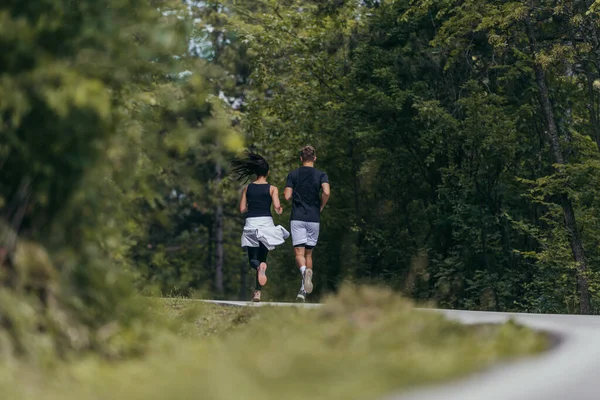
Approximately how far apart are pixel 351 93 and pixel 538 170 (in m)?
5.96

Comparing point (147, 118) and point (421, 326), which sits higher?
point (147, 118)

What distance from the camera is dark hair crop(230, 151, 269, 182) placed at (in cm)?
1411

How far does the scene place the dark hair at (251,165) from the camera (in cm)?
1411

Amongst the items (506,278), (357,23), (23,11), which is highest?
(357,23)

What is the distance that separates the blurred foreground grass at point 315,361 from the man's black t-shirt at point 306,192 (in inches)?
253

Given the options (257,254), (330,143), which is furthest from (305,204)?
(330,143)

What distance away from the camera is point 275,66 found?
28.6 m

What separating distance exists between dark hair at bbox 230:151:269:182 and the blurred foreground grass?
6.46 m

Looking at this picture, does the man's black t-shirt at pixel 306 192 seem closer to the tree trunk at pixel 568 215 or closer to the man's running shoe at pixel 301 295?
the man's running shoe at pixel 301 295

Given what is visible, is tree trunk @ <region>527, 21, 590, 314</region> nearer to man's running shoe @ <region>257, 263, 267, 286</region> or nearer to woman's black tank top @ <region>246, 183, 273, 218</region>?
woman's black tank top @ <region>246, 183, 273, 218</region>

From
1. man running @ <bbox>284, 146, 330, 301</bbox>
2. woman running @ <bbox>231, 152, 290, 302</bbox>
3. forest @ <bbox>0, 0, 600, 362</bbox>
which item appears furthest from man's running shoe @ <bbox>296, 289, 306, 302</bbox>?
forest @ <bbox>0, 0, 600, 362</bbox>

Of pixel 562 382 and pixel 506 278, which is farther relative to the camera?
pixel 506 278

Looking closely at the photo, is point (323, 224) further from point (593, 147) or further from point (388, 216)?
point (593, 147)

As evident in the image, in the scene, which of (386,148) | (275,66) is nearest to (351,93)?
(386,148)
